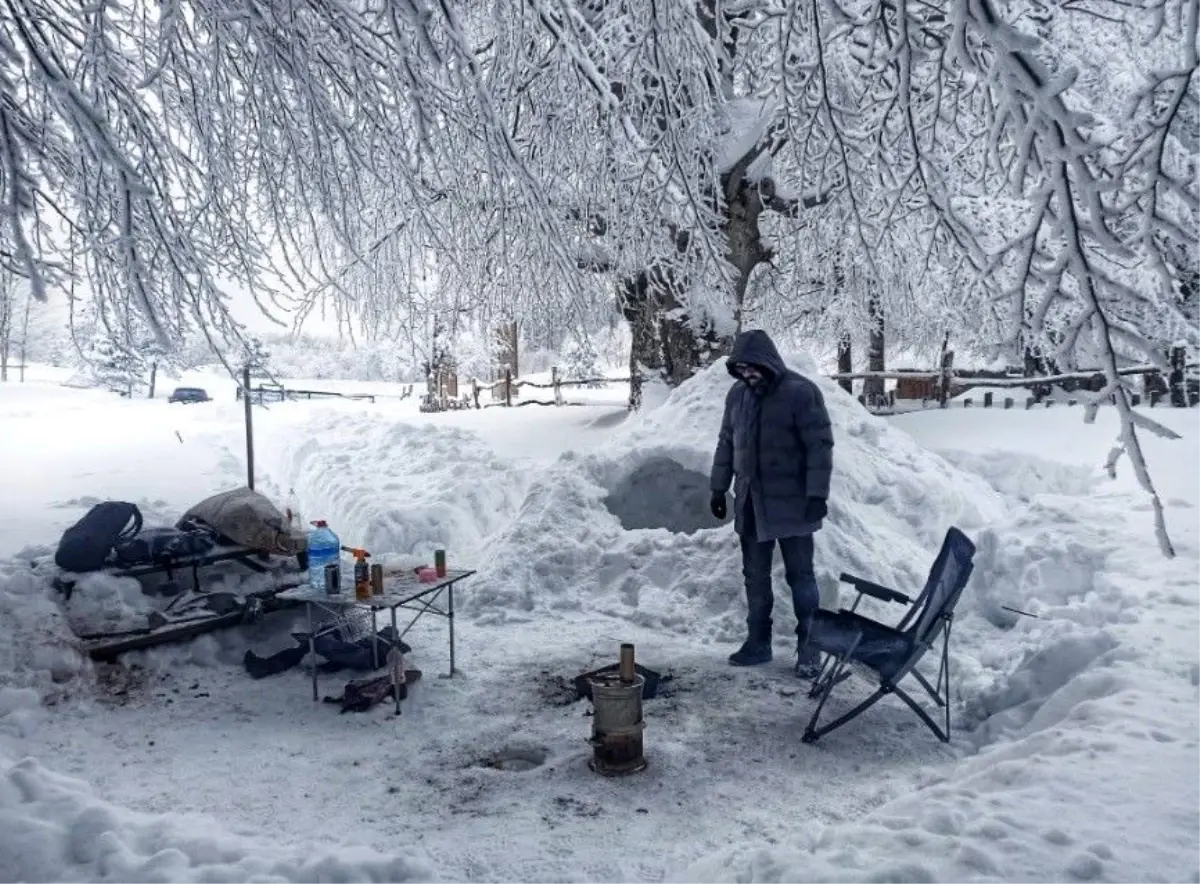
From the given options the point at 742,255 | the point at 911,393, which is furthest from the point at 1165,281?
the point at 911,393

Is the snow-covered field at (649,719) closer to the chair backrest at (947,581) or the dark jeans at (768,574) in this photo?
the dark jeans at (768,574)

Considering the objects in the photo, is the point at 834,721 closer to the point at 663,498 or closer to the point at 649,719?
the point at 649,719

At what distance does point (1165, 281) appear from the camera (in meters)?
1.96

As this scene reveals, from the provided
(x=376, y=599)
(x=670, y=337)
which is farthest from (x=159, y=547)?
(x=670, y=337)

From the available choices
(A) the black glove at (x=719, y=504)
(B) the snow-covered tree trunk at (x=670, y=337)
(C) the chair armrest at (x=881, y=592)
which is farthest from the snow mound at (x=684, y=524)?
(B) the snow-covered tree trunk at (x=670, y=337)

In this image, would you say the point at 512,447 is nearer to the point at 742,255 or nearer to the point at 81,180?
the point at 742,255

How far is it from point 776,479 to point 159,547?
4.37 meters

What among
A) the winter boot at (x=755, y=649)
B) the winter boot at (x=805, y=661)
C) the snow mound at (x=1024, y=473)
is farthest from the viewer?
the snow mound at (x=1024, y=473)

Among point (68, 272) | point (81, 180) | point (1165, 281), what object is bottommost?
point (1165, 281)

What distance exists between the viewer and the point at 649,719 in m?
4.42

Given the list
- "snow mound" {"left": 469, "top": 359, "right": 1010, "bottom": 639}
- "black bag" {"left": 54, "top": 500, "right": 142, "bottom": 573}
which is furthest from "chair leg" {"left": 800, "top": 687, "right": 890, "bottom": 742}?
"black bag" {"left": 54, "top": 500, "right": 142, "bottom": 573}

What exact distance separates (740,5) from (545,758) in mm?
3402

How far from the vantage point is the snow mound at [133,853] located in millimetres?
2596

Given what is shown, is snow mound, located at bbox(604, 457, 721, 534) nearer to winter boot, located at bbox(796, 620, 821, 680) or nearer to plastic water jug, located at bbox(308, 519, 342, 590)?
winter boot, located at bbox(796, 620, 821, 680)
